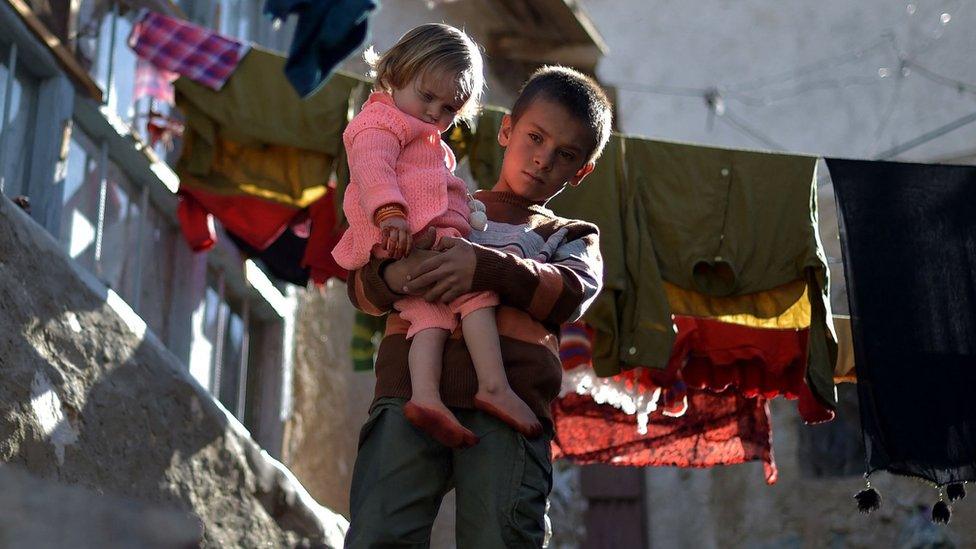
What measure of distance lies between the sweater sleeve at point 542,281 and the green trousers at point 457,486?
250 millimetres

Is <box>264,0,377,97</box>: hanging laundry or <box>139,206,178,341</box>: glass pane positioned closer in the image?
<box>264,0,377,97</box>: hanging laundry

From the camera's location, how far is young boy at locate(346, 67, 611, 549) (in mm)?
2703

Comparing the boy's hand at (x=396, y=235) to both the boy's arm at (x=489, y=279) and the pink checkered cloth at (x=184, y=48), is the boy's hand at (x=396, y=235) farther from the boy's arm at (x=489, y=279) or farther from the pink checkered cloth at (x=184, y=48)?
the pink checkered cloth at (x=184, y=48)

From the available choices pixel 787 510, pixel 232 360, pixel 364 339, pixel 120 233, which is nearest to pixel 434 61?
pixel 120 233

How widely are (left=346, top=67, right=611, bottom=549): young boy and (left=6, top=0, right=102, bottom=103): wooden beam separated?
2323 millimetres

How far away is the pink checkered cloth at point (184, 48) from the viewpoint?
546 cm

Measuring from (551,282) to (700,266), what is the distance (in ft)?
8.78

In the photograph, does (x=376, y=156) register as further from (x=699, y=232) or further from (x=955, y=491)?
(x=955, y=491)

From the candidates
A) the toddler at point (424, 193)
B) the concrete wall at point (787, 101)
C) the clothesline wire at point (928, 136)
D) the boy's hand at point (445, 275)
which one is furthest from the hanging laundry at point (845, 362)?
the clothesline wire at point (928, 136)

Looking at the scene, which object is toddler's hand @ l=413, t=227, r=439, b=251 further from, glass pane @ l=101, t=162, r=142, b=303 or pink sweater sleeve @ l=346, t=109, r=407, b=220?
glass pane @ l=101, t=162, r=142, b=303

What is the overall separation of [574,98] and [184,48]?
2.98 metres

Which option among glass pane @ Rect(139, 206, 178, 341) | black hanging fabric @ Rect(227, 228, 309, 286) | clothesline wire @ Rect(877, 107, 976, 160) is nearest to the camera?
glass pane @ Rect(139, 206, 178, 341)

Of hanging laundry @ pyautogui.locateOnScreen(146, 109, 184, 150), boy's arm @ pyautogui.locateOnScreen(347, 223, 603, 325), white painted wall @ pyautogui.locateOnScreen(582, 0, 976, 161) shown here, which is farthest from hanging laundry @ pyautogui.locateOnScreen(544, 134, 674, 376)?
white painted wall @ pyautogui.locateOnScreen(582, 0, 976, 161)

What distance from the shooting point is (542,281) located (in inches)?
111
